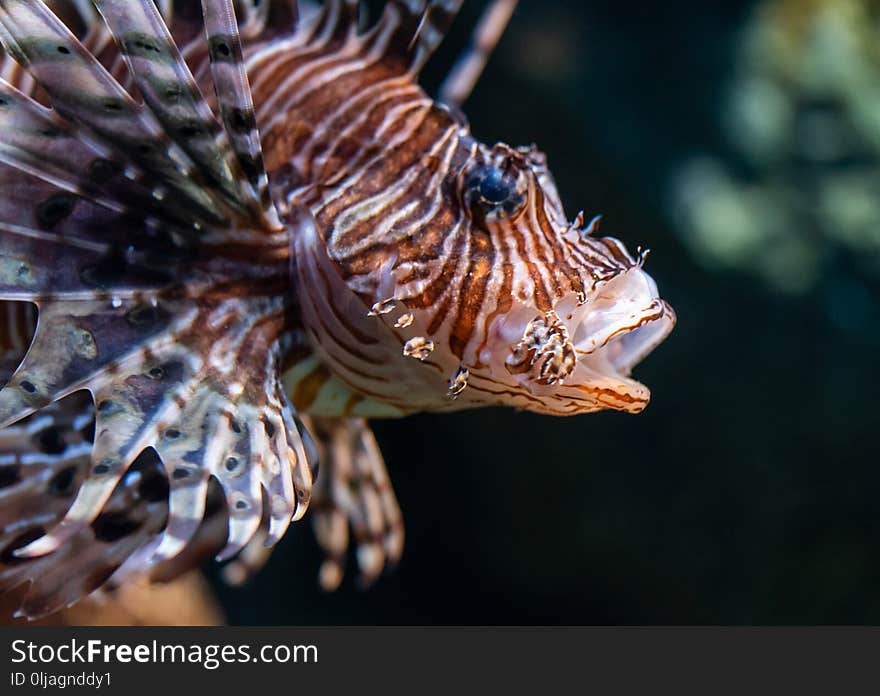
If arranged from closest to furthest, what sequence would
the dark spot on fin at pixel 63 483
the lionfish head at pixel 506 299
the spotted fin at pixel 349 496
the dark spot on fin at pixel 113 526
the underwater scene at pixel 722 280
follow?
the lionfish head at pixel 506 299, the dark spot on fin at pixel 113 526, the dark spot on fin at pixel 63 483, the spotted fin at pixel 349 496, the underwater scene at pixel 722 280

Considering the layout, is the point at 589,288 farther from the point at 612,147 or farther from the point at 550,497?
the point at 550,497

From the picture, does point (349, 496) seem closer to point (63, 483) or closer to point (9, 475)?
point (63, 483)

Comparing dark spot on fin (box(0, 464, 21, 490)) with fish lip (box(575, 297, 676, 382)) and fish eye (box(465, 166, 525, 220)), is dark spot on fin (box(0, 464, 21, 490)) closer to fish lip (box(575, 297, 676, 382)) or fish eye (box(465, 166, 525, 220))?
fish eye (box(465, 166, 525, 220))

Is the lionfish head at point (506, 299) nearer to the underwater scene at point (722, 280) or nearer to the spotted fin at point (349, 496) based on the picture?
the spotted fin at point (349, 496)

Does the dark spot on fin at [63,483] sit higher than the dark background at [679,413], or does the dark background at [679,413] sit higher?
the dark background at [679,413]

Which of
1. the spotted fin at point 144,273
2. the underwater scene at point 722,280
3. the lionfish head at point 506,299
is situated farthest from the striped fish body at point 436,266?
the underwater scene at point 722,280

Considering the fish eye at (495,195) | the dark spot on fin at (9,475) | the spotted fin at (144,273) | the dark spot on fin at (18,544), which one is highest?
the fish eye at (495,195)

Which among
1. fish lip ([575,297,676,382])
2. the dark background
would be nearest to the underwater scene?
the dark background
